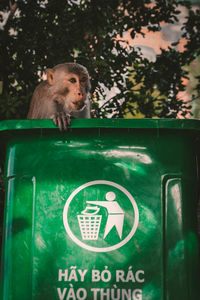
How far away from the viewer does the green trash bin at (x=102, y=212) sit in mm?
1579

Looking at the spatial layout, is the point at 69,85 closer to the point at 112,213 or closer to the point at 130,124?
the point at 130,124

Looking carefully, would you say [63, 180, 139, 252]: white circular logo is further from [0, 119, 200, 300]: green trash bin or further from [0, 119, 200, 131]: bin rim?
[0, 119, 200, 131]: bin rim

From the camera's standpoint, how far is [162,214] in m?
1.62

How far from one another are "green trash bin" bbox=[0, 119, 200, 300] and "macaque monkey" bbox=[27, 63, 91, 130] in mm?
735

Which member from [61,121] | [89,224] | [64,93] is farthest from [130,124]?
[64,93]

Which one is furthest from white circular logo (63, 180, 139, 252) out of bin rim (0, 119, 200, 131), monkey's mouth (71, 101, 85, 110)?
monkey's mouth (71, 101, 85, 110)

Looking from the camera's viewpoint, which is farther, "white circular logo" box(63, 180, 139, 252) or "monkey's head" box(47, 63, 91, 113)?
"monkey's head" box(47, 63, 91, 113)

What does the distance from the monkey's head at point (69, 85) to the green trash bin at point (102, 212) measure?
2.46 ft

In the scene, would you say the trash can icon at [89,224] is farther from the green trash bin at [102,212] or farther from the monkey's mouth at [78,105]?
the monkey's mouth at [78,105]

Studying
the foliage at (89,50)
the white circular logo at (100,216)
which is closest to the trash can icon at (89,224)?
the white circular logo at (100,216)

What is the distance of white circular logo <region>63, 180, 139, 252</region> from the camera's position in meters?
1.59

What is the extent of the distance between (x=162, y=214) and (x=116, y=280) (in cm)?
30

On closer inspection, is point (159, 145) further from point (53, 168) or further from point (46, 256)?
point (46, 256)

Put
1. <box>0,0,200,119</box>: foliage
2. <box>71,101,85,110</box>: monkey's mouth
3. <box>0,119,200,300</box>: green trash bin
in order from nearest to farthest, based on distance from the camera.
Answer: <box>0,119,200,300</box>: green trash bin, <box>71,101,85,110</box>: monkey's mouth, <box>0,0,200,119</box>: foliage
